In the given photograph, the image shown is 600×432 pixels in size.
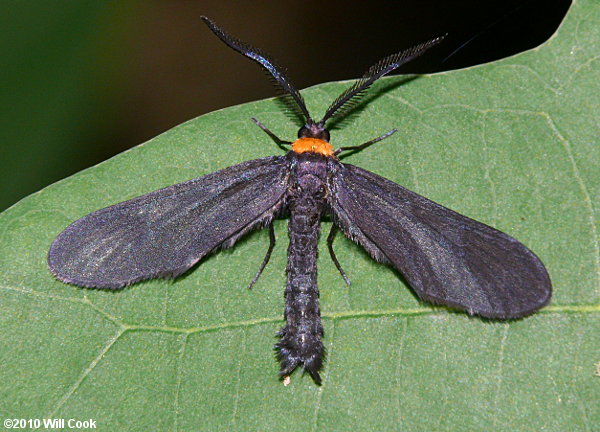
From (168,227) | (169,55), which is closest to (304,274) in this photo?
(168,227)

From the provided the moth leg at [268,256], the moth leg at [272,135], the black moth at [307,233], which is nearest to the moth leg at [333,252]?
the black moth at [307,233]

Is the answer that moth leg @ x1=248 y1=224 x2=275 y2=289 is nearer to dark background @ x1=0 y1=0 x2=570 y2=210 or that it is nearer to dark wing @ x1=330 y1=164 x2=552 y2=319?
dark wing @ x1=330 y1=164 x2=552 y2=319

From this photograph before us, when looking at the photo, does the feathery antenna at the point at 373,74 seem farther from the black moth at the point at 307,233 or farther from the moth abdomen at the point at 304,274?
the moth abdomen at the point at 304,274

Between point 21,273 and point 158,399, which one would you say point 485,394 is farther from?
point 21,273

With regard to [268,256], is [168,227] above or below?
above

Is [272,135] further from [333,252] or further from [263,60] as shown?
[333,252]

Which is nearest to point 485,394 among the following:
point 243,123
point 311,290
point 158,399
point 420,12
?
point 311,290

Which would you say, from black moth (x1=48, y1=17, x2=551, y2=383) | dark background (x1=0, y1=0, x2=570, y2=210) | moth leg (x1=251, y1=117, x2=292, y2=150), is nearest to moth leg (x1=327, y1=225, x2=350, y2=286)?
black moth (x1=48, y1=17, x2=551, y2=383)
